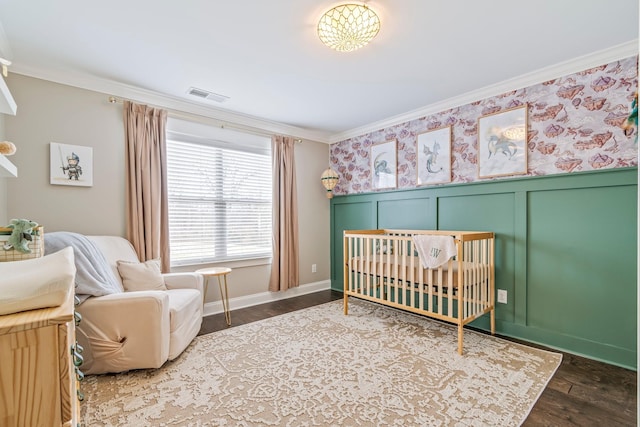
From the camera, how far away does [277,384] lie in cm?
180

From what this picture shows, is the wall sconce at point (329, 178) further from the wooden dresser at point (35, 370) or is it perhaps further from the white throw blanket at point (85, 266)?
the wooden dresser at point (35, 370)

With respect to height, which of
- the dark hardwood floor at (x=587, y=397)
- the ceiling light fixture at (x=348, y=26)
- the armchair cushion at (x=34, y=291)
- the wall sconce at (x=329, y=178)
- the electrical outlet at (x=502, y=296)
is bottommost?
the dark hardwood floor at (x=587, y=397)

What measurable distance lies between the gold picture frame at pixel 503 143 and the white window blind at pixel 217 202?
2.36 metres

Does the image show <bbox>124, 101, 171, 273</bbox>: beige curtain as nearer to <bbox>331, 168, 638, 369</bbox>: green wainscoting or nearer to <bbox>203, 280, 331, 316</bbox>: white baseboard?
<bbox>203, 280, 331, 316</bbox>: white baseboard

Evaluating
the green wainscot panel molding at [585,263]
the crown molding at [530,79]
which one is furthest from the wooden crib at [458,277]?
the crown molding at [530,79]

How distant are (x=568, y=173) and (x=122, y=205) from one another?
3.72 metres

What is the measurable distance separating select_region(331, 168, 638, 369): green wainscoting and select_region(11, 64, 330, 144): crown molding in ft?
6.91

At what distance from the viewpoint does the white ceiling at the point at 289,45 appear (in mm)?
1659

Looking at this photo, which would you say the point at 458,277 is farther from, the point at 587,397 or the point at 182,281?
the point at 182,281

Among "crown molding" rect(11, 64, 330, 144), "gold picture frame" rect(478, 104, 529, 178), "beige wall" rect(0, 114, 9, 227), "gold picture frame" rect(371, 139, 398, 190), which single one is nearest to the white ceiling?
"crown molding" rect(11, 64, 330, 144)

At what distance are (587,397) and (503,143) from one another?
1.91 metres

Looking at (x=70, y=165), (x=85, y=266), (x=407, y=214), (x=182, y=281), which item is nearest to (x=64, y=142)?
(x=70, y=165)

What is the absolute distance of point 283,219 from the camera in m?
3.65

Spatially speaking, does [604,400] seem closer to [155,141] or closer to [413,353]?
[413,353]
